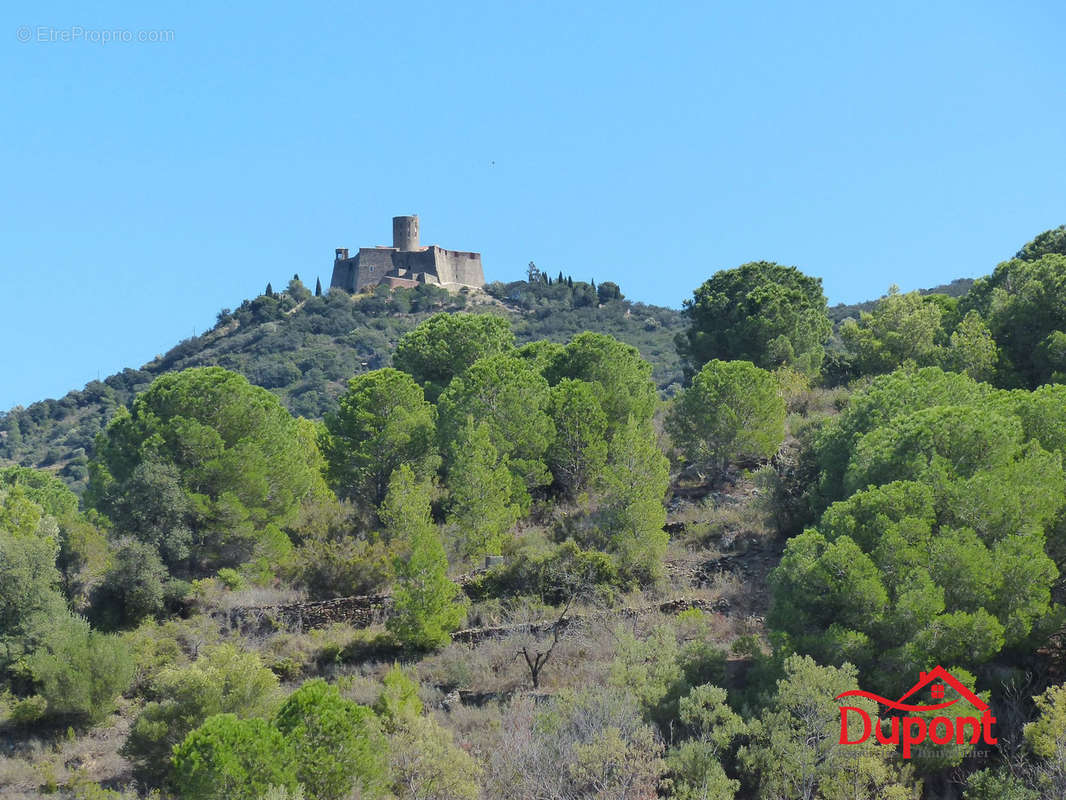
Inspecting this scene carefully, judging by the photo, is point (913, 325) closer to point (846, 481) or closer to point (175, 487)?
point (846, 481)

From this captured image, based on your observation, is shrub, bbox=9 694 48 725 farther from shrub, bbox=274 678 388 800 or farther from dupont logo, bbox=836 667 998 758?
dupont logo, bbox=836 667 998 758

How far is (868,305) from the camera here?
83.8 m

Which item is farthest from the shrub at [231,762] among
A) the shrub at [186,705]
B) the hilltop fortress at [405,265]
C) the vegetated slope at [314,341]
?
the hilltop fortress at [405,265]

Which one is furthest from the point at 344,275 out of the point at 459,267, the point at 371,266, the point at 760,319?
the point at 760,319

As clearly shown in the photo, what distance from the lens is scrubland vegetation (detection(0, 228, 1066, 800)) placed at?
1880 cm

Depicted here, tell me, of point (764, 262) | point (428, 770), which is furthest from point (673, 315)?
point (428, 770)

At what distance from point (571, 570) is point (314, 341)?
66.5m

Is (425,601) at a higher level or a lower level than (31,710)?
higher

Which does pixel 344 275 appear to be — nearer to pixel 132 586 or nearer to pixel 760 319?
pixel 760 319

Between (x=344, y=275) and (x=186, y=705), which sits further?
(x=344, y=275)

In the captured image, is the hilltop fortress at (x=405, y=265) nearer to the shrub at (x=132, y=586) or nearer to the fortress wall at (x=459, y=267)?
the fortress wall at (x=459, y=267)

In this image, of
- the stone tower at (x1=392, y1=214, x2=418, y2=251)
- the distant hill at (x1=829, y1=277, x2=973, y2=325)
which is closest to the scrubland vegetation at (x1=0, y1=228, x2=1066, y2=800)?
the distant hill at (x1=829, y1=277, x2=973, y2=325)

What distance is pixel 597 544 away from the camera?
3031cm

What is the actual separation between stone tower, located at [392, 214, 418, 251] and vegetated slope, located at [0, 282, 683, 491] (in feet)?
31.5
